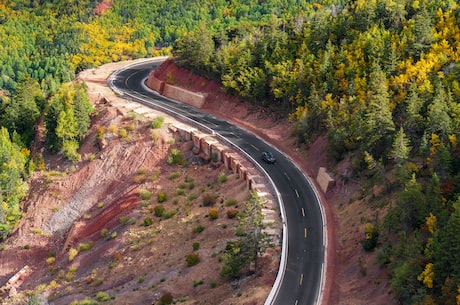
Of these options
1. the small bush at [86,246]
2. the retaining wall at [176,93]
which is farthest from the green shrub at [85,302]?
the retaining wall at [176,93]

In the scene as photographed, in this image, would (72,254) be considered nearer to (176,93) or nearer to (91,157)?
(91,157)

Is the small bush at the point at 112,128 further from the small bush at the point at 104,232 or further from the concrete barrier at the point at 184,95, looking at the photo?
the small bush at the point at 104,232

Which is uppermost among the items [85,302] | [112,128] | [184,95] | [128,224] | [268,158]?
[184,95]

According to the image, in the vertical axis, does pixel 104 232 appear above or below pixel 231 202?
below

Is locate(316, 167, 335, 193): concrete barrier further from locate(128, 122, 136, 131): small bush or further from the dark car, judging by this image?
locate(128, 122, 136, 131): small bush

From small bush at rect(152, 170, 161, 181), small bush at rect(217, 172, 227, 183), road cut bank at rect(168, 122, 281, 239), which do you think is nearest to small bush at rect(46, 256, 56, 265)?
small bush at rect(152, 170, 161, 181)

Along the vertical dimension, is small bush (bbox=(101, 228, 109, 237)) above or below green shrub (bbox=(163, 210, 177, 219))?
below

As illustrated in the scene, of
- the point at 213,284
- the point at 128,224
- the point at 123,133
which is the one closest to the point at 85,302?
the point at 213,284
